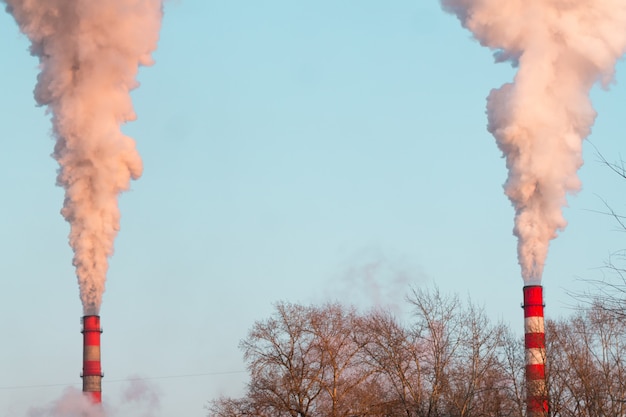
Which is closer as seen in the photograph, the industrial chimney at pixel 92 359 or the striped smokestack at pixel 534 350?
the striped smokestack at pixel 534 350

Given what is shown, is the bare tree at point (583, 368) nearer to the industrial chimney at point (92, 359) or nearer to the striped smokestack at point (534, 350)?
the striped smokestack at point (534, 350)

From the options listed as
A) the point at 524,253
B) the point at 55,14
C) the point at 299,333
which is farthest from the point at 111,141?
the point at 524,253

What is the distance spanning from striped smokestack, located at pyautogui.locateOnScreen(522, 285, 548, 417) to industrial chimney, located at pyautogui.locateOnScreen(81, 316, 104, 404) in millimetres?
21185

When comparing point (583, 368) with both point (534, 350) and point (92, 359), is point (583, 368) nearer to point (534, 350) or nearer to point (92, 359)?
point (534, 350)

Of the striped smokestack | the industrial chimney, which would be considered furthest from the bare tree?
the industrial chimney

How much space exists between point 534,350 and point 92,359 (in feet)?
72.6

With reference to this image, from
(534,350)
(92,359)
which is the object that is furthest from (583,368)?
(92,359)

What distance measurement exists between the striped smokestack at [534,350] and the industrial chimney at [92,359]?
21.2 meters

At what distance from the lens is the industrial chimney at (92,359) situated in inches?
2410

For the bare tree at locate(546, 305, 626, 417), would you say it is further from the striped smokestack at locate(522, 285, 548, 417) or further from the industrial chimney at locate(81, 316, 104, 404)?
the industrial chimney at locate(81, 316, 104, 404)

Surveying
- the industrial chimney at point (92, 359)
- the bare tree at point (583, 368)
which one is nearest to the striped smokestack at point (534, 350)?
the bare tree at point (583, 368)

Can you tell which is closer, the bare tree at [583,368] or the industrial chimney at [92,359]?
the bare tree at [583,368]

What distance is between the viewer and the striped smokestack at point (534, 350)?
47.6m

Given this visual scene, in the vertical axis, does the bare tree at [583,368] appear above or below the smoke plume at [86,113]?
below
